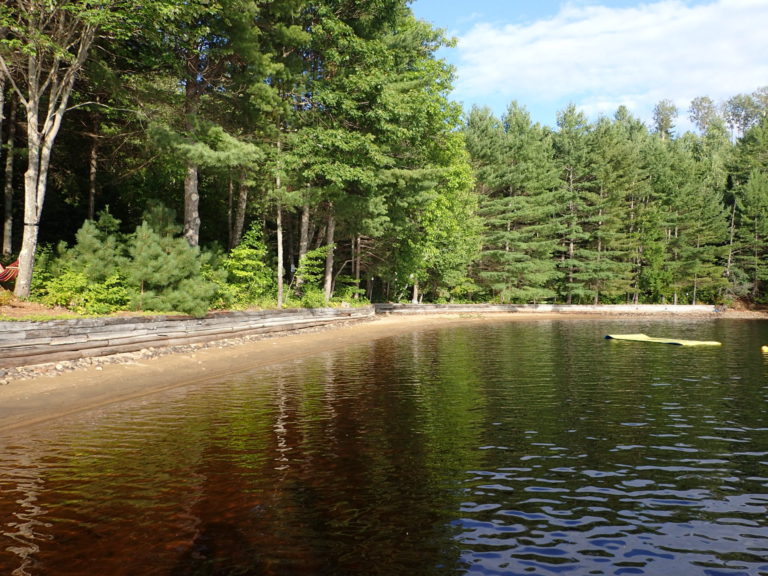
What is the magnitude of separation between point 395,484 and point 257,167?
1956 cm

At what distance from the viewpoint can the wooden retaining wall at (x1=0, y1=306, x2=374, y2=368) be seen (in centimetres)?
1312

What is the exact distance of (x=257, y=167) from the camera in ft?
78.2

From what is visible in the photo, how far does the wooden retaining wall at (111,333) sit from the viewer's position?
43.1 feet

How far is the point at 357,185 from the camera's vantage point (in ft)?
102

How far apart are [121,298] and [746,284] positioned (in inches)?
2839

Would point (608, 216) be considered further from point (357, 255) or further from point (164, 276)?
point (164, 276)

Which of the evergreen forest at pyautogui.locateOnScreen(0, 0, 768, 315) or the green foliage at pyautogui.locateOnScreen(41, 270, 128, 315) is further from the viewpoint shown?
the evergreen forest at pyautogui.locateOnScreen(0, 0, 768, 315)

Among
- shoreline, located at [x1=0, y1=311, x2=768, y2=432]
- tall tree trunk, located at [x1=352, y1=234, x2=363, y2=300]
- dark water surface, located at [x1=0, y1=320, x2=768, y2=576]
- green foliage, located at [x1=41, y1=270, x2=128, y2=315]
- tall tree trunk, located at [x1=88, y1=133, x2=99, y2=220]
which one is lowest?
dark water surface, located at [x1=0, y1=320, x2=768, y2=576]

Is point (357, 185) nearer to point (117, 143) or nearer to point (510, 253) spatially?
point (117, 143)

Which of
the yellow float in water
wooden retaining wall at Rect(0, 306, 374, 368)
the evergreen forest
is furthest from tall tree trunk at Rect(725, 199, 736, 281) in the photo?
wooden retaining wall at Rect(0, 306, 374, 368)

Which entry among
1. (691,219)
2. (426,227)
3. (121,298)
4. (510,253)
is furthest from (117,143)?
(691,219)

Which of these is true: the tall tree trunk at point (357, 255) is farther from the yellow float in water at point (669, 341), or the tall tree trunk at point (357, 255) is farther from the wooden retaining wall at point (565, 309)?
the yellow float in water at point (669, 341)

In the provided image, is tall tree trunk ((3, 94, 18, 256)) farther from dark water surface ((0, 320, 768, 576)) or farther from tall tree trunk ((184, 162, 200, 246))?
dark water surface ((0, 320, 768, 576))

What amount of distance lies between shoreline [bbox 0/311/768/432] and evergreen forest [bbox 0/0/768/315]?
7.77 feet
